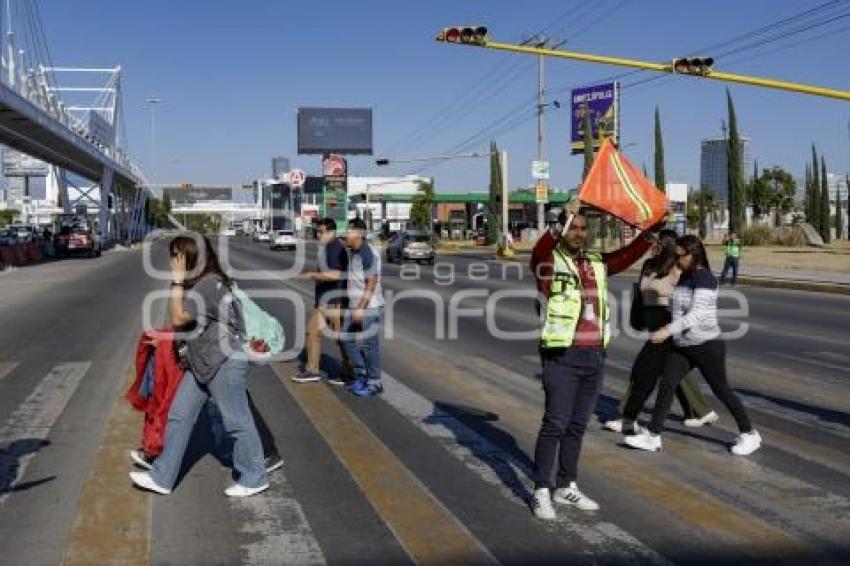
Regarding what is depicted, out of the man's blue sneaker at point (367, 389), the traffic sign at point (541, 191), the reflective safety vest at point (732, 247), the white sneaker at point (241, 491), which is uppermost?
the traffic sign at point (541, 191)

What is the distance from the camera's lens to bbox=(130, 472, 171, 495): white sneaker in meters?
5.77

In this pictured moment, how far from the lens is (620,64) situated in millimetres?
19891

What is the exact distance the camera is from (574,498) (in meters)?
5.45

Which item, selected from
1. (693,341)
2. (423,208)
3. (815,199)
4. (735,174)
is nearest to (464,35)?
(693,341)

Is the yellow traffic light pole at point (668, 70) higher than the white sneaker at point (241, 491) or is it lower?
higher

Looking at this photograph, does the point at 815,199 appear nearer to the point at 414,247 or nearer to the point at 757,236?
the point at 757,236

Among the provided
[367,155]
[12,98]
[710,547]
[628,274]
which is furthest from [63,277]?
[367,155]

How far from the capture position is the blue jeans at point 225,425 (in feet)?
18.7

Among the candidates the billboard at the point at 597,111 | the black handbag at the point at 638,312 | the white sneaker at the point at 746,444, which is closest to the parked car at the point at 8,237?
the billboard at the point at 597,111

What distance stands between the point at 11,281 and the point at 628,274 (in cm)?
2087

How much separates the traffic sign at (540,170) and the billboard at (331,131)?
60.6 m

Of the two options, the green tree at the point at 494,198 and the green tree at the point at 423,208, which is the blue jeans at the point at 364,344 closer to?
the green tree at the point at 494,198

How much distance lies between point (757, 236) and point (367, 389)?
52668mm

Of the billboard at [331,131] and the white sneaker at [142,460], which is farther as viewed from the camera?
the billboard at [331,131]
